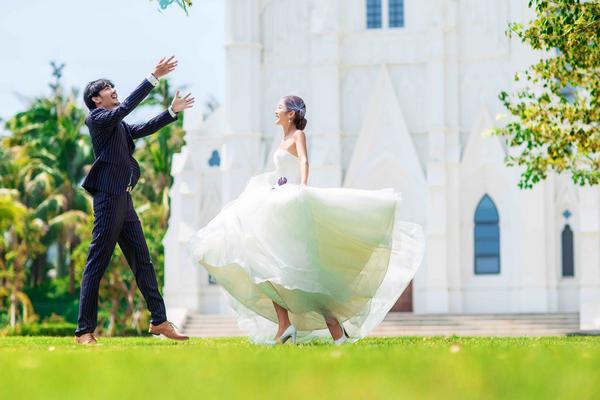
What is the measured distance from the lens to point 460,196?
35.1m

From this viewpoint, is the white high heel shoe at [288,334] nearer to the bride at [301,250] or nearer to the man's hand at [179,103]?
the bride at [301,250]

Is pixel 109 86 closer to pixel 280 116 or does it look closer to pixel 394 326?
pixel 280 116

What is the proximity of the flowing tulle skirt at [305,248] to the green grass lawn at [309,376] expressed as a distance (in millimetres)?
3104

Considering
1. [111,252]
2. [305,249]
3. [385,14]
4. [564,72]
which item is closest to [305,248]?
[305,249]

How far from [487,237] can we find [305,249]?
1022 inches

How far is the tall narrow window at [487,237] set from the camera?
3512 centimetres

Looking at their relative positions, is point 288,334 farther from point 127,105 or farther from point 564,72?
point 564,72

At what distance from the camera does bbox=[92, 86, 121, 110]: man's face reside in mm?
10117

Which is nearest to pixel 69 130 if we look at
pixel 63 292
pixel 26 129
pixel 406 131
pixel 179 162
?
pixel 26 129

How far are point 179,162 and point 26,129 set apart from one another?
51.8 ft

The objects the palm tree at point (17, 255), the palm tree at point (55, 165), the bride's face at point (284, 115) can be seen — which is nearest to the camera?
the bride's face at point (284, 115)

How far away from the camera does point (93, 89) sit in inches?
398

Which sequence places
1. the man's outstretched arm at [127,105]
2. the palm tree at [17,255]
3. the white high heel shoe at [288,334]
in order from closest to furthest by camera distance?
the man's outstretched arm at [127,105]
the white high heel shoe at [288,334]
the palm tree at [17,255]

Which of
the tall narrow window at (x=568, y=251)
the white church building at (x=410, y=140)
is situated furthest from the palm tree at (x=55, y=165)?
the tall narrow window at (x=568, y=251)
